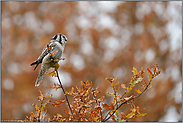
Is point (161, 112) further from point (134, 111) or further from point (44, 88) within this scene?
point (134, 111)

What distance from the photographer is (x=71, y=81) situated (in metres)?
6.20

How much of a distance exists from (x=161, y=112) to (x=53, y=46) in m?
4.69

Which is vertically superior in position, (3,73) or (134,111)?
(3,73)

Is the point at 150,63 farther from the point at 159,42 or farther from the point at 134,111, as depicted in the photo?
the point at 134,111

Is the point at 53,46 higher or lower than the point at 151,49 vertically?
lower

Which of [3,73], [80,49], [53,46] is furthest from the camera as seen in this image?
[80,49]

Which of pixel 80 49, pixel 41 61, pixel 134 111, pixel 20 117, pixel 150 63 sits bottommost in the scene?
pixel 134 111

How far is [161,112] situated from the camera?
5863 mm

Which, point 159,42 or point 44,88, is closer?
point 44,88

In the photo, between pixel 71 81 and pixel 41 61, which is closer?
pixel 41 61

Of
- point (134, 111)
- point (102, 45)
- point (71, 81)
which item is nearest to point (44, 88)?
point (71, 81)

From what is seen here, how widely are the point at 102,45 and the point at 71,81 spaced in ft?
6.33

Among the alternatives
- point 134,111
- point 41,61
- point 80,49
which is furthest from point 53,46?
point 80,49

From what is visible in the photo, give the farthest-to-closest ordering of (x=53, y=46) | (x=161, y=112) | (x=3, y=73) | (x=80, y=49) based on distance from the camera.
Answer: (x=80, y=49) < (x=3, y=73) < (x=161, y=112) < (x=53, y=46)
